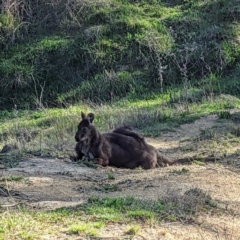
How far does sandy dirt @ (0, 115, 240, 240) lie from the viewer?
6.90m

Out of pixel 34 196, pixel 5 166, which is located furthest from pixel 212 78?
pixel 34 196

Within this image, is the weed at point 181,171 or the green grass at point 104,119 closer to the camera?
the weed at point 181,171

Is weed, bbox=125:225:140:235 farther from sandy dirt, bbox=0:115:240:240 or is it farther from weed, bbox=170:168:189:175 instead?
weed, bbox=170:168:189:175

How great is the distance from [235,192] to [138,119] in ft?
25.3

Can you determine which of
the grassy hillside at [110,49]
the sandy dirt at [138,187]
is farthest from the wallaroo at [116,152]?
the grassy hillside at [110,49]

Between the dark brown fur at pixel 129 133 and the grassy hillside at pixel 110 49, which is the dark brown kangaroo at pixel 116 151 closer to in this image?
the dark brown fur at pixel 129 133

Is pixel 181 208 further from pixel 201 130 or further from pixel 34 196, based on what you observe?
pixel 201 130

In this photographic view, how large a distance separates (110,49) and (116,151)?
39.8ft

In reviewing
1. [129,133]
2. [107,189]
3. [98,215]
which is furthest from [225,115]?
[98,215]

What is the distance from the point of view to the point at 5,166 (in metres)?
10.4

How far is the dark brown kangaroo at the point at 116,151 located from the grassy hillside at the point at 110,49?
29.1 ft

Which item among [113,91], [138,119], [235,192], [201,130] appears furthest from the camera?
[113,91]

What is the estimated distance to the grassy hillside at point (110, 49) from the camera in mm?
21969

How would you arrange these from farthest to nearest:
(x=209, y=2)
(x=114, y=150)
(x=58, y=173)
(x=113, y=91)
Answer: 1. (x=209, y=2)
2. (x=113, y=91)
3. (x=114, y=150)
4. (x=58, y=173)
